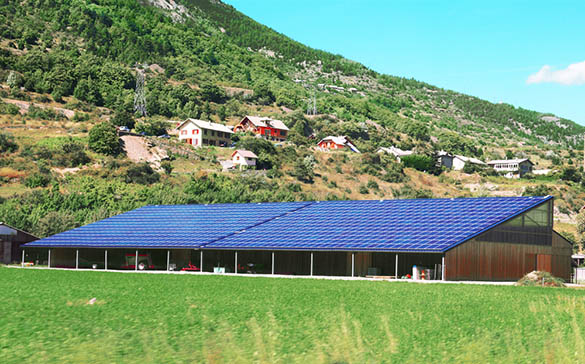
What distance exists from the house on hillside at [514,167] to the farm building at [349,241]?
99897mm

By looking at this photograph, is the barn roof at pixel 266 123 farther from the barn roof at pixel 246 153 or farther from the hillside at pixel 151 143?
the barn roof at pixel 246 153

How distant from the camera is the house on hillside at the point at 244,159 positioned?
4656 inches

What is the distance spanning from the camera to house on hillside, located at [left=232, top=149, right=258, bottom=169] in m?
118

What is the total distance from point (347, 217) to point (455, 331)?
37735 mm

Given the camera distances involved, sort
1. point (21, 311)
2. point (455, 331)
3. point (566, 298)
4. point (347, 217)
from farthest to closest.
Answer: point (347, 217), point (566, 298), point (21, 311), point (455, 331)

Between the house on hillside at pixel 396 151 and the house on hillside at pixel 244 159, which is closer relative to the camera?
the house on hillside at pixel 244 159

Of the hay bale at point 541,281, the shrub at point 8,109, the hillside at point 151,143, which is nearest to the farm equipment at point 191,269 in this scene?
the hay bale at point 541,281

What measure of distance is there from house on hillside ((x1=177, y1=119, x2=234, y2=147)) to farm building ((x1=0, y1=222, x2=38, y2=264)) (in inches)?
2539

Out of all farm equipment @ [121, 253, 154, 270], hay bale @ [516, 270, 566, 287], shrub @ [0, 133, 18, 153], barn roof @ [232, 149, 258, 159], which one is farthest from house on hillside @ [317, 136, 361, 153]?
hay bale @ [516, 270, 566, 287]

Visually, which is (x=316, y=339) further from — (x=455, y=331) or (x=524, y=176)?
(x=524, y=176)

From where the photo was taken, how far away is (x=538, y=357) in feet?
48.4

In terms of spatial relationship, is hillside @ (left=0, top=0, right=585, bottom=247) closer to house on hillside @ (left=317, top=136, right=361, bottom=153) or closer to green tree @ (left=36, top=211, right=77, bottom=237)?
green tree @ (left=36, top=211, right=77, bottom=237)

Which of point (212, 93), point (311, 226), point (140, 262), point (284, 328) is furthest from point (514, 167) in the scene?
point (284, 328)

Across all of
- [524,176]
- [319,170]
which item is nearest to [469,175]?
[524,176]
